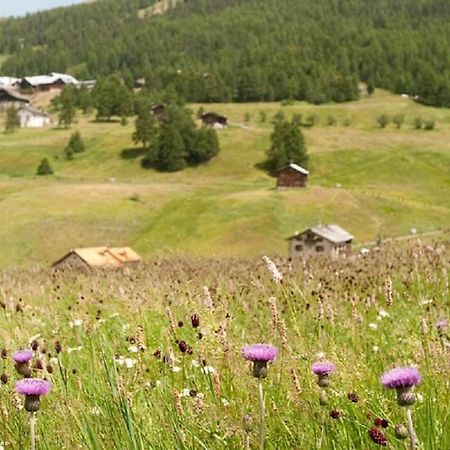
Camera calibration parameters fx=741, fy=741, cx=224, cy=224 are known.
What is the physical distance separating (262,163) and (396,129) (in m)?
42.0

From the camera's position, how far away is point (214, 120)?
16038 centimetres

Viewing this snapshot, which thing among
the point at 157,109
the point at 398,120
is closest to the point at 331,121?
the point at 398,120

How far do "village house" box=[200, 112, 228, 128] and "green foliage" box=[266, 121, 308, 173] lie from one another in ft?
116

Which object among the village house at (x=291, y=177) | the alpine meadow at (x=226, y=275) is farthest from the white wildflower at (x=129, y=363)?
the village house at (x=291, y=177)

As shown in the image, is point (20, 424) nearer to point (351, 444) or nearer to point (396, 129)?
point (351, 444)

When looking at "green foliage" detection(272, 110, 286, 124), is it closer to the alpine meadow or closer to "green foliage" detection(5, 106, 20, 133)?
the alpine meadow

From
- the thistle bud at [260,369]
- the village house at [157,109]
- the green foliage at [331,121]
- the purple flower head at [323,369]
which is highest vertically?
the thistle bud at [260,369]

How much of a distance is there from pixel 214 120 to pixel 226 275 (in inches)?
5989

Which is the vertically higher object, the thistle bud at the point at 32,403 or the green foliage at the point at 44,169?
the thistle bud at the point at 32,403

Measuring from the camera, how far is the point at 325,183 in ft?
372

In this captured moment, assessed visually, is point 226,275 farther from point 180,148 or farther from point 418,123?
point 418,123

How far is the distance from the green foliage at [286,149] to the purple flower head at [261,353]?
114650mm

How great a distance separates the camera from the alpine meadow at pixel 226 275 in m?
3.28

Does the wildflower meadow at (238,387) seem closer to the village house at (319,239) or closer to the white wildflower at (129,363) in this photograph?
the white wildflower at (129,363)
